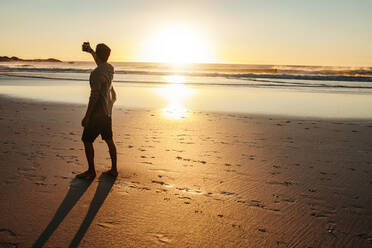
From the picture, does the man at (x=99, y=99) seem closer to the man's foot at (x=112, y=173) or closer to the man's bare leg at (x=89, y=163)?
the man's bare leg at (x=89, y=163)

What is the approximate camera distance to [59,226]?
3398 millimetres

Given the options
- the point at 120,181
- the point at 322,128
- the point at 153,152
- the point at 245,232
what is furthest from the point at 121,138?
the point at 322,128

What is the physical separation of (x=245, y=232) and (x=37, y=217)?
2479 millimetres

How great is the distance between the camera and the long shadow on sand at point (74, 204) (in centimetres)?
320

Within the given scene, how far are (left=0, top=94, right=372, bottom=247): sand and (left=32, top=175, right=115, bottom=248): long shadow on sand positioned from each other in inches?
0.5

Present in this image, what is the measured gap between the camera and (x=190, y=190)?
179 inches

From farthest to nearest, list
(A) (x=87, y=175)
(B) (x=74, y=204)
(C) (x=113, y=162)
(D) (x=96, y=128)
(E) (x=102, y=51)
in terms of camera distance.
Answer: (C) (x=113, y=162), (A) (x=87, y=175), (D) (x=96, y=128), (E) (x=102, y=51), (B) (x=74, y=204)

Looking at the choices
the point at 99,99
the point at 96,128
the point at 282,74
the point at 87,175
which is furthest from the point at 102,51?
the point at 282,74

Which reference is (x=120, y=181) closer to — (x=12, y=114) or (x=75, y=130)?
(x=75, y=130)

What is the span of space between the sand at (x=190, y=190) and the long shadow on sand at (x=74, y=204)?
0.04ft

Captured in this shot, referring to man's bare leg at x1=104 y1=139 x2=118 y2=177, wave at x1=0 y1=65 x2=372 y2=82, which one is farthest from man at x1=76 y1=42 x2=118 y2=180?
wave at x1=0 y1=65 x2=372 y2=82

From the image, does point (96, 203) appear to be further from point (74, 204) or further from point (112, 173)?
point (112, 173)

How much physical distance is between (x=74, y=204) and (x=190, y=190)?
1.66 meters

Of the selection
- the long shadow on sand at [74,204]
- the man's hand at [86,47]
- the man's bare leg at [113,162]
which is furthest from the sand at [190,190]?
the man's hand at [86,47]
